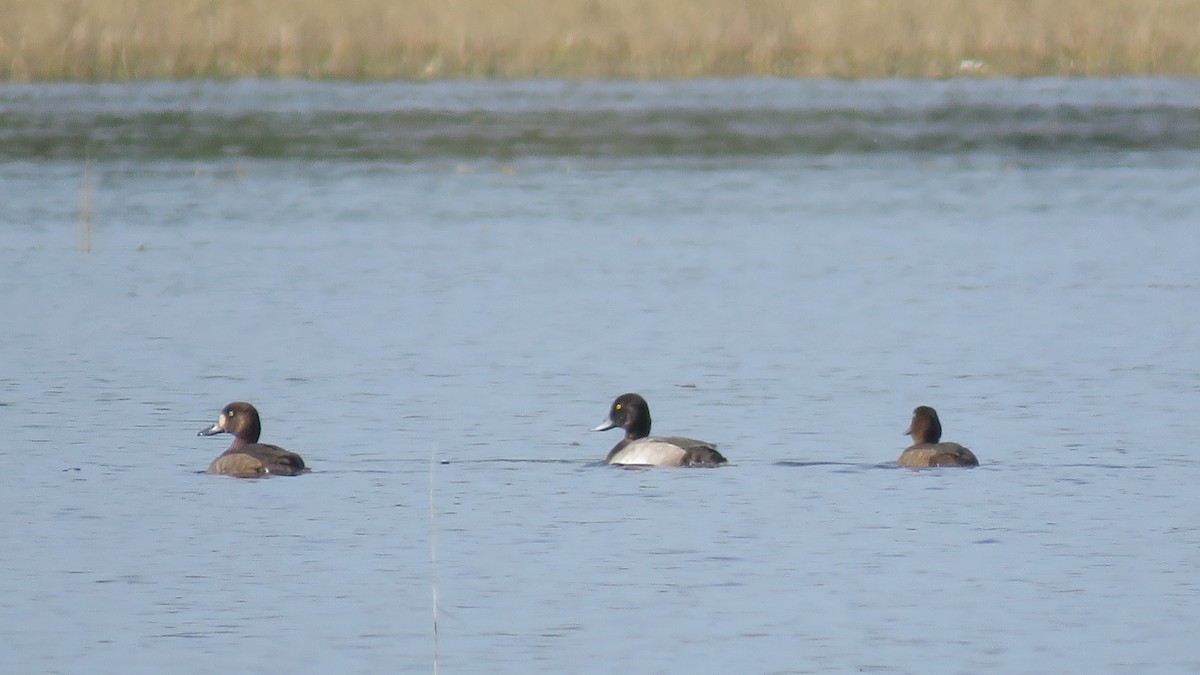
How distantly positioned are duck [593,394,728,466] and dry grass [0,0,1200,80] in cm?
2120

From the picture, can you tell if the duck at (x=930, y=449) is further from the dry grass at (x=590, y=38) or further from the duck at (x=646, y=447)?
the dry grass at (x=590, y=38)

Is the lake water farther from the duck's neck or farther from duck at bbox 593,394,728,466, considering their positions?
the duck's neck

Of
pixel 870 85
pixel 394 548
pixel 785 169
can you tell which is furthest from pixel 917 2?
pixel 394 548

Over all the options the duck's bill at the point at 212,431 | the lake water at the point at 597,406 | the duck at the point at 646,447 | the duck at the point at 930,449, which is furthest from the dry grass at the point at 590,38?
the duck at the point at 930,449

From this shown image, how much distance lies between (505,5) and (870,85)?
610cm

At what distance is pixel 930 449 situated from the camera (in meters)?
11.6

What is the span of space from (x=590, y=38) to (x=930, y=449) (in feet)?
78.0

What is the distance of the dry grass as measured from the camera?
111 ft

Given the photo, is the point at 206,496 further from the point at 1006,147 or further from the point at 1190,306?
the point at 1006,147

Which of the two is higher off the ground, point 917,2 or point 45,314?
point 917,2

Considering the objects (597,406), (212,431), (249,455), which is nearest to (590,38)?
(597,406)

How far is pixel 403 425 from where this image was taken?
43.3 feet

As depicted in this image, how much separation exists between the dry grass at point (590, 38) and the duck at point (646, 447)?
835 inches

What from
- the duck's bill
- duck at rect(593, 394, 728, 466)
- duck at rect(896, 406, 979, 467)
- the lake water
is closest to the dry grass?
the lake water
